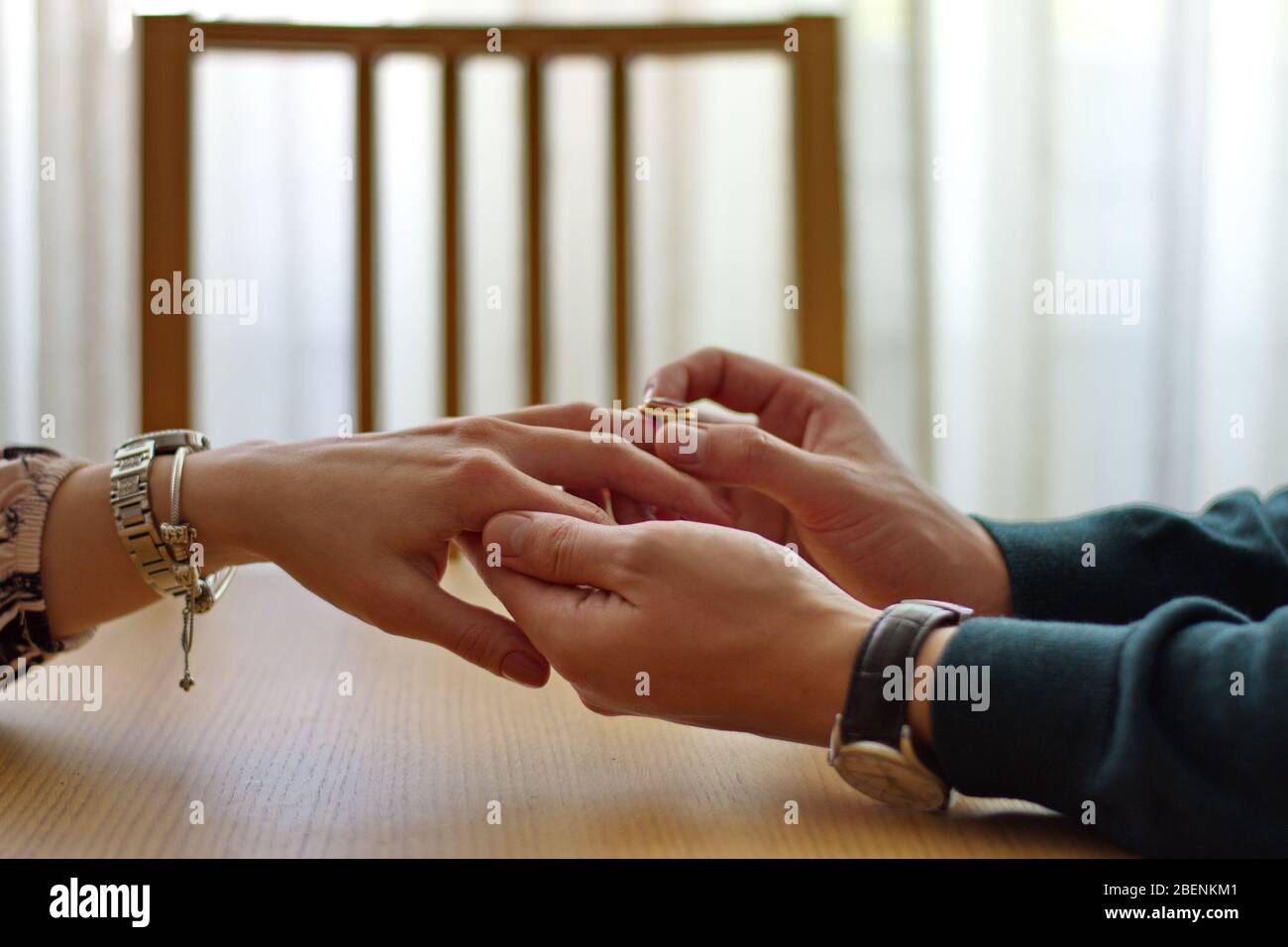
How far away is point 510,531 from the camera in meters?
0.65

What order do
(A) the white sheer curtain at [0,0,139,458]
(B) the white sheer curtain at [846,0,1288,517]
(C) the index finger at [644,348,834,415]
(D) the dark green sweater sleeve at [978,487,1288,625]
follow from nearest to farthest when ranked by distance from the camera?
(D) the dark green sweater sleeve at [978,487,1288,625]
(C) the index finger at [644,348,834,415]
(A) the white sheer curtain at [0,0,139,458]
(B) the white sheer curtain at [846,0,1288,517]

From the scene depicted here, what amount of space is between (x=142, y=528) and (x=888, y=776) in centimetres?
45

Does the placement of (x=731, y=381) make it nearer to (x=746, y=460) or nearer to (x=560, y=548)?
(x=746, y=460)

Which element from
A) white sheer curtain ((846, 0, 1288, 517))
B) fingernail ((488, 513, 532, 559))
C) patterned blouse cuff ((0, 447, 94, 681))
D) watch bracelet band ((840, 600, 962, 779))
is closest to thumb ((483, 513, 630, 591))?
fingernail ((488, 513, 532, 559))

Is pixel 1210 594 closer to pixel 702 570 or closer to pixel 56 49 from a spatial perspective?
pixel 702 570

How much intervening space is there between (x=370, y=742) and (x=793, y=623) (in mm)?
236

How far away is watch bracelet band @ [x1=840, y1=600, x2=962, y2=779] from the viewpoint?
48 centimetres

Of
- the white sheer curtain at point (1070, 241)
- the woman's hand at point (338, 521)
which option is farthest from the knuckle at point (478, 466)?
the white sheer curtain at point (1070, 241)

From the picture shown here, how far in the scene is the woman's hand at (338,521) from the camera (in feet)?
2.20

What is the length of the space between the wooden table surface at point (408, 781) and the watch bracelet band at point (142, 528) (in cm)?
7

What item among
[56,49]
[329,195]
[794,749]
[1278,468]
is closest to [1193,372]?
[1278,468]

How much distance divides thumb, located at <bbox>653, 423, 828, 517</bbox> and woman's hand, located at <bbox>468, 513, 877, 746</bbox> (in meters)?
0.20

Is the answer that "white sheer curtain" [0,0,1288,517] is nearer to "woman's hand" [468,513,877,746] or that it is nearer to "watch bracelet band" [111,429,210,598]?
"watch bracelet band" [111,429,210,598]

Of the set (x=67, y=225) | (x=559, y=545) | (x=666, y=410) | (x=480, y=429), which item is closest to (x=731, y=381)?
(x=666, y=410)
